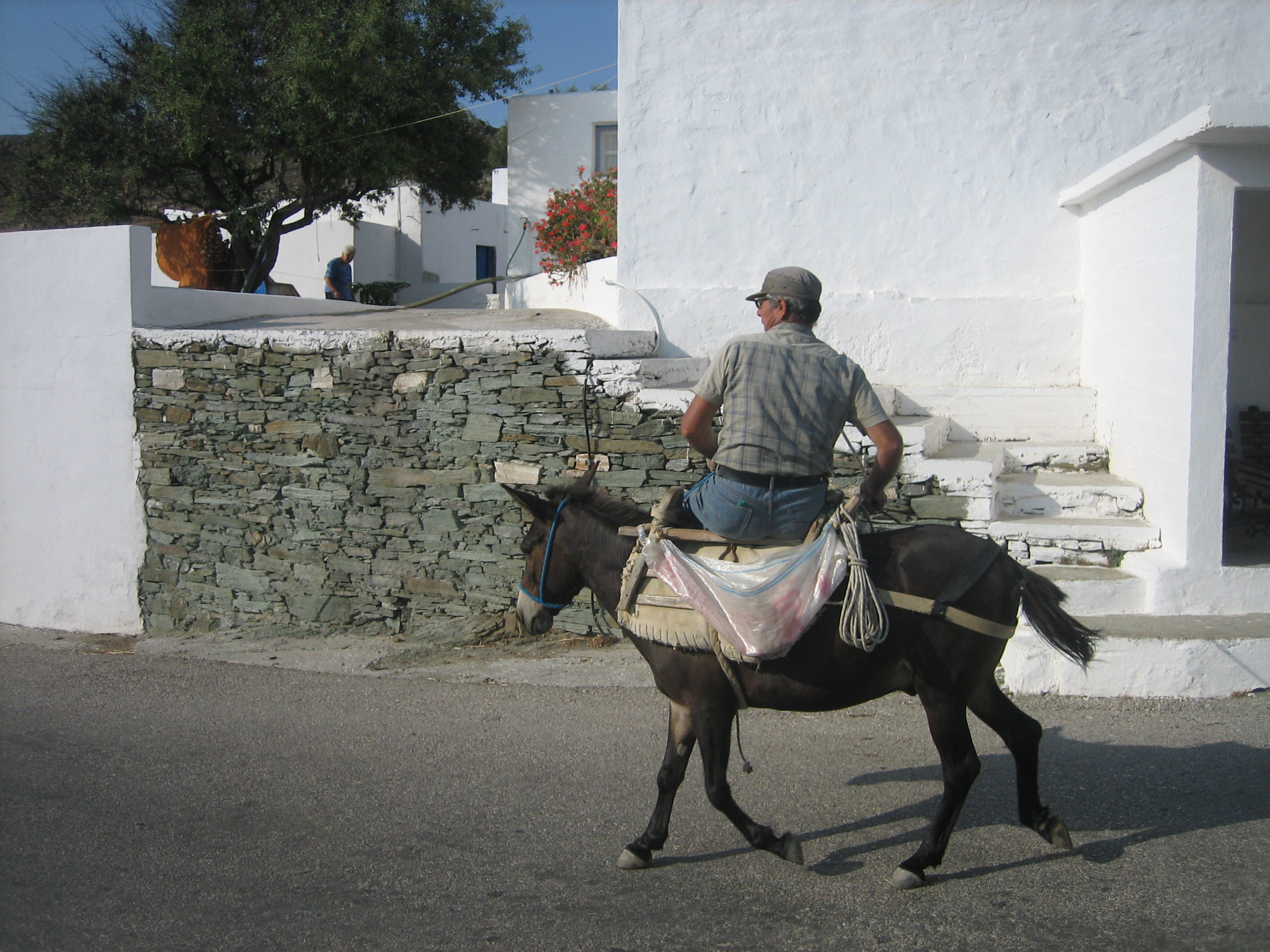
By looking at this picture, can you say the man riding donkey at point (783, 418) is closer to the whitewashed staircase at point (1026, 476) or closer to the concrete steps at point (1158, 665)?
the concrete steps at point (1158, 665)

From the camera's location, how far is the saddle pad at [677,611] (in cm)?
356

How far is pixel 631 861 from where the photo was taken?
3639mm

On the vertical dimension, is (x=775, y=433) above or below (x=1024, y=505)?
above

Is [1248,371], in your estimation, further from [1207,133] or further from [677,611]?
[677,611]

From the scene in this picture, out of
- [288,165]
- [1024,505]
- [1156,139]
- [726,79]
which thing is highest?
[288,165]

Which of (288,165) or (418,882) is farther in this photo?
(288,165)

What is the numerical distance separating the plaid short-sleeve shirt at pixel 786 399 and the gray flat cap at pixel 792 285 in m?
0.12

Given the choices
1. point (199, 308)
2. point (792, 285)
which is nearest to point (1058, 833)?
point (792, 285)

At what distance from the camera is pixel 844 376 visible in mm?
3553

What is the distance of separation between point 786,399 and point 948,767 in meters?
1.45

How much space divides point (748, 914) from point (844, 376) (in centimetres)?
189

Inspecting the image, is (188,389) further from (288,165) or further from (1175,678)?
(288,165)

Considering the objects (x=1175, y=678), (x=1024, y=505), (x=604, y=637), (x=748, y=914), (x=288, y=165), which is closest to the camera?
(x=748, y=914)

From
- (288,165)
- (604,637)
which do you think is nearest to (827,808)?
(604,637)
